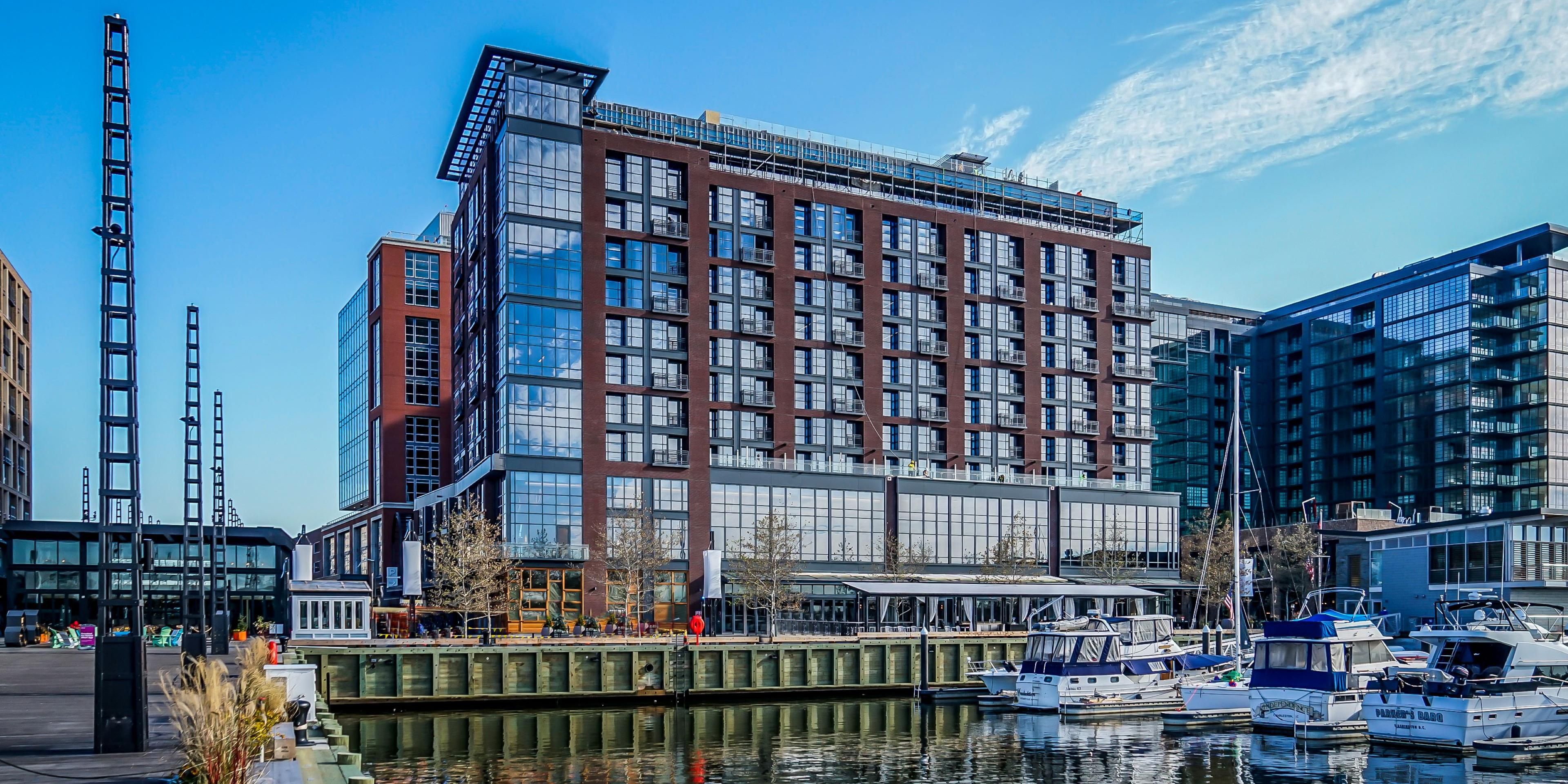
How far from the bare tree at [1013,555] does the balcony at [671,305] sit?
97.5ft

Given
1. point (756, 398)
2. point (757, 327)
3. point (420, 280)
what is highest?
point (420, 280)

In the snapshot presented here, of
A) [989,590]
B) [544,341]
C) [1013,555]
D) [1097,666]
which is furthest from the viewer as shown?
[1013,555]

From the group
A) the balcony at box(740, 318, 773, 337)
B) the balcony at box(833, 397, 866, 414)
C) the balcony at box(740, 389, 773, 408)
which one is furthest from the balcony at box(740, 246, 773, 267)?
the balcony at box(833, 397, 866, 414)

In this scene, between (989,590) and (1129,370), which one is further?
(1129,370)

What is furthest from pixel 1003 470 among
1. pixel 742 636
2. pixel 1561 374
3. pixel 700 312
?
pixel 1561 374

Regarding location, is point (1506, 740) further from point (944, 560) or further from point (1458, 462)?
point (1458, 462)

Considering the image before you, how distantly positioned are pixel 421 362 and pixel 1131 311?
68.6 m

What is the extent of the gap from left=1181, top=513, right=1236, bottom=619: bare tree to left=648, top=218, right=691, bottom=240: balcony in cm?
4309

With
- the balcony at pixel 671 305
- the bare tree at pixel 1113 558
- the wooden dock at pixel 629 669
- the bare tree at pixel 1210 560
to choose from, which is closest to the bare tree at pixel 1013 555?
the bare tree at pixel 1113 558

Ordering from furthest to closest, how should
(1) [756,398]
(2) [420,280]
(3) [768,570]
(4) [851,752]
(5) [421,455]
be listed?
(2) [420,280] → (5) [421,455] → (1) [756,398] → (3) [768,570] → (4) [851,752]

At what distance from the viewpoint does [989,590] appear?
282ft

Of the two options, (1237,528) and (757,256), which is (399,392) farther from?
(1237,528)

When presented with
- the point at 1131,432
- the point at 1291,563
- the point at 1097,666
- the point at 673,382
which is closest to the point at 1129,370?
the point at 1131,432

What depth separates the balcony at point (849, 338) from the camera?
10462 centimetres
